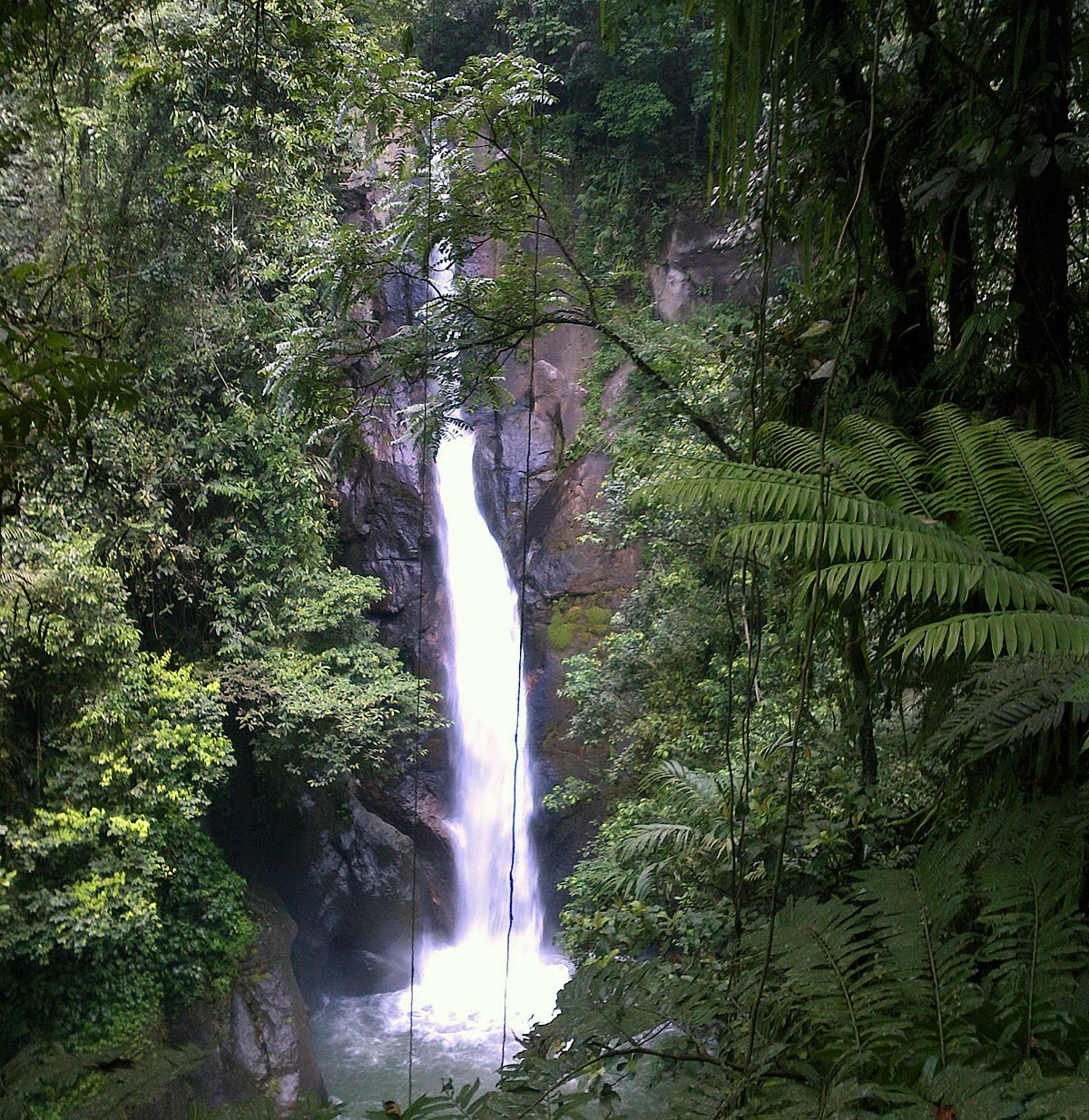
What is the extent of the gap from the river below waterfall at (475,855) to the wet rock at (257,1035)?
46 centimetres

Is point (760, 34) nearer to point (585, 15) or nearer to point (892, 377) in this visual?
point (892, 377)

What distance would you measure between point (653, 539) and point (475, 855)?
4122mm

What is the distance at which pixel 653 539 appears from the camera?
6344mm

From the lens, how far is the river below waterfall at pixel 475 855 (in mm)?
7438

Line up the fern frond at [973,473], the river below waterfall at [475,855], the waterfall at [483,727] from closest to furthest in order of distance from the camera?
the fern frond at [973,473], the river below waterfall at [475,855], the waterfall at [483,727]

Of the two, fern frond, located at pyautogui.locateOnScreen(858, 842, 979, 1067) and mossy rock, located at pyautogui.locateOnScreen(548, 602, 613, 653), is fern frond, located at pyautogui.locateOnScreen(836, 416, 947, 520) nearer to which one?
fern frond, located at pyautogui.locateOnScreen(858, 842, 979, 1067)

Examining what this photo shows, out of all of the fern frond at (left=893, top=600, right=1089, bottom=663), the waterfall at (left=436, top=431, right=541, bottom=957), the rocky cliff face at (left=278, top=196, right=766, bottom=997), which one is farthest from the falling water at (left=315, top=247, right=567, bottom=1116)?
the fern frond at (left=893, top=600, right=1089, bottom=663)

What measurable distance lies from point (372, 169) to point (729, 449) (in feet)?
24.8

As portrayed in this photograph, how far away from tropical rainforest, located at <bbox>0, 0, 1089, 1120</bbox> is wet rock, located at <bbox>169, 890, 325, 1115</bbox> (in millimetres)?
173

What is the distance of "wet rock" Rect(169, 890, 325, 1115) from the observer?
6133 mm

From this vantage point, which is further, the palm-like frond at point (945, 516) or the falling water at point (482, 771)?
the falling water at point (482, 771)

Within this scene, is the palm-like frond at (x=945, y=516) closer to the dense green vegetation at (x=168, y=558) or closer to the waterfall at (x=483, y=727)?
the dense green vegetation at (x=168, y=558)

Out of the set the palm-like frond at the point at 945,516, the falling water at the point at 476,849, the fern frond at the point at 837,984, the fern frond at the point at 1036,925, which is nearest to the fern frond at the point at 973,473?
the palm-like frond at the point at 945,516

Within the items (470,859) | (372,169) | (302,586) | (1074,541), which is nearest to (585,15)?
(372,169)
